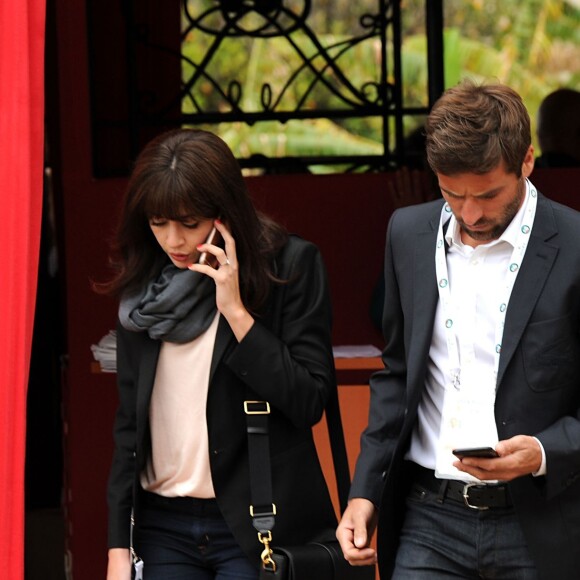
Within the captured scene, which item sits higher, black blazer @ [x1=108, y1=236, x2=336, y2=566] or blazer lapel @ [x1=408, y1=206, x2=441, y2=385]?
blazer lapel @ [x1=408, y1=206, x2=441, y2=385]

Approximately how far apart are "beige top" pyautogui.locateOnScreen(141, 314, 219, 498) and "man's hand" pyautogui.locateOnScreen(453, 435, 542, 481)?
2.29ft

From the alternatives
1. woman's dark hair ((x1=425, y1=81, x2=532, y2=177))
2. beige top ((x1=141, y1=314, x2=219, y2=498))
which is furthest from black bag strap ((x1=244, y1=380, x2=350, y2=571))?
woman's dark hair ((x1=425, y1=81, x2=532, y2=177))

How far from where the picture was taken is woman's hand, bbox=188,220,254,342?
296 cm

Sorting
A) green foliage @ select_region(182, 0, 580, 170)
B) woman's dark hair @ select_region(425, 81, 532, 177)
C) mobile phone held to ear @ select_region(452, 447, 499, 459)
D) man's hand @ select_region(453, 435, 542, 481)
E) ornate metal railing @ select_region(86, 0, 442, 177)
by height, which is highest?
green foliage @ select_region(182, 0, 580, 170)

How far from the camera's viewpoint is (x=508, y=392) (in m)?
2.67

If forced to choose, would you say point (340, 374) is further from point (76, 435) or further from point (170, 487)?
point (170, 487)

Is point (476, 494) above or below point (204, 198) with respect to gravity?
below

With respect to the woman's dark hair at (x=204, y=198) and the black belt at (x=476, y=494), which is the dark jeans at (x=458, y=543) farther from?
the woman's dark hair at (x=204, y=198)

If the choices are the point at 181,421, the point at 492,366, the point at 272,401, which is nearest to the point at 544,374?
the point at 492,366

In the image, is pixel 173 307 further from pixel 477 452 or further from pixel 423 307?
pixel 477 452

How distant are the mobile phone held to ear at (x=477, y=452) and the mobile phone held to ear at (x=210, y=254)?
844mm

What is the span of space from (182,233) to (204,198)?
0.11m

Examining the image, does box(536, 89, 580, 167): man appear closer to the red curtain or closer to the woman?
the woman

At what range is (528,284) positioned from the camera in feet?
8.79
